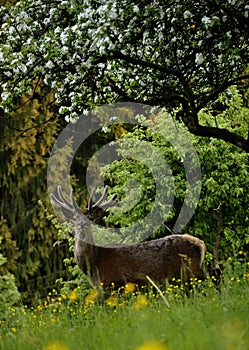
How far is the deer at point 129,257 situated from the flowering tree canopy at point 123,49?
1.33m

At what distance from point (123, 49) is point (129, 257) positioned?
264cm

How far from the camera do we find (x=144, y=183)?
10344mm

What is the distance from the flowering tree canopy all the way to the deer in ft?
4.38

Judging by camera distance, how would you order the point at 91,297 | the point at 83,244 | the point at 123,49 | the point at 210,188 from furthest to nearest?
1. the point at 210,188
2. the point at 83,244
3. the point at 123,49
4. the point at 91,297

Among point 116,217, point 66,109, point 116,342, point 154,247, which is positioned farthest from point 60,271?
point 116,342

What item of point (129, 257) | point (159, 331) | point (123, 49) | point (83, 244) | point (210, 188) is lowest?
point (159, 331)

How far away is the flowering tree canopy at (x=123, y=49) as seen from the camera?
5.70 m

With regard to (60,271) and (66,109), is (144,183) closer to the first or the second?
(66,109)

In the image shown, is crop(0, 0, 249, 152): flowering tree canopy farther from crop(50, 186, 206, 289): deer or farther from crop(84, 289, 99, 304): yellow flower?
crop(84, 289, 99, 304): yellow flower

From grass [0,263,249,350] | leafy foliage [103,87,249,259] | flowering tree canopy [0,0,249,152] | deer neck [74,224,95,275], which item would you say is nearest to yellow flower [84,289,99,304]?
grass [0,263,249,350]

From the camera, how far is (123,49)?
582 centimetres

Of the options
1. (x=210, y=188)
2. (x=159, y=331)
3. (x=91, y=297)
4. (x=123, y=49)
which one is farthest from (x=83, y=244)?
(x=159, y=331)

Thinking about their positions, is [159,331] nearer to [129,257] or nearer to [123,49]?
[123,49]

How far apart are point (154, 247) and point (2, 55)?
2.77 m
